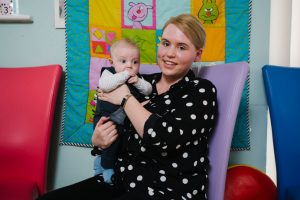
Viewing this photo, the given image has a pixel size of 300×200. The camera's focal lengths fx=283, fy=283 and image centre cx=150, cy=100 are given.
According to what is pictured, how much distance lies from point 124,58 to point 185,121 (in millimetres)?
398

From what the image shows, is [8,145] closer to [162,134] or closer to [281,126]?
[162,134]

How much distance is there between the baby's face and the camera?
1199 millimetres

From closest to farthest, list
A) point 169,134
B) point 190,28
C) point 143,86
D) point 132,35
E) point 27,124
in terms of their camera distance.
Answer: point 169,134 → point 190,28 → point 143,86 → point 27,124 → point 132,35

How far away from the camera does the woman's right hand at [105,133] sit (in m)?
1.19

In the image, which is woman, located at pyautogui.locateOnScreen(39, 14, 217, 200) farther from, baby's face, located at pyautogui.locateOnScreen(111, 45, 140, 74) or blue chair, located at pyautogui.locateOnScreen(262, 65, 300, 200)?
blue chair, located at pyautogui.locateOnScreen(262, 65, 300, 200)

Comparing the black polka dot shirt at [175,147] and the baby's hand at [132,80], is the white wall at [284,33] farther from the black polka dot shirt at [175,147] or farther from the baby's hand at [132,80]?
the baby's hand at [132,80]

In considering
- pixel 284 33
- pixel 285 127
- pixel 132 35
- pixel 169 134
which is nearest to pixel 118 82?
pixel 169 134

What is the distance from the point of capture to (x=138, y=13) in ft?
5.25

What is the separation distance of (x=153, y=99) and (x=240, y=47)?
0.69m

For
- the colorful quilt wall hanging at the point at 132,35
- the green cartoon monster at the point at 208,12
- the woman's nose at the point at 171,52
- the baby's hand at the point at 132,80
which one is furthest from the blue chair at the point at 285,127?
the baby's hand at the point at 132,80

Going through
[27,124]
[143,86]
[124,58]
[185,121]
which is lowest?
[27,124]

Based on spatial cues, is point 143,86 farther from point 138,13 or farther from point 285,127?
point 285,127

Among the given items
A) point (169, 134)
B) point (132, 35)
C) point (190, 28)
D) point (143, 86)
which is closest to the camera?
point (169, 134)

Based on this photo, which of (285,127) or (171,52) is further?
(285,127)
